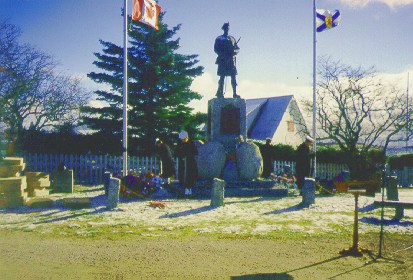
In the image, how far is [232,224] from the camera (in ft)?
24.6

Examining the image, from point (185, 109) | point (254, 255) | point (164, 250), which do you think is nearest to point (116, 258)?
point (164, 250)

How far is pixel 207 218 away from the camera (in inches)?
319

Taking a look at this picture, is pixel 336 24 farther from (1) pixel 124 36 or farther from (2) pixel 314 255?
(2) pixel 314 255

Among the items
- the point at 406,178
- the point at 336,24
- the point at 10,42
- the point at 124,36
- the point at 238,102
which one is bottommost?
the point at 406,178

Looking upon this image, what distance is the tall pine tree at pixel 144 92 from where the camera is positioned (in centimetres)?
2234

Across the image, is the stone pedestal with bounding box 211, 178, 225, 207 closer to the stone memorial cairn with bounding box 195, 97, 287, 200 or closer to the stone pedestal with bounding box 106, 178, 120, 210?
the stone memorial cairn with bounding box 195, 97, 287, 200

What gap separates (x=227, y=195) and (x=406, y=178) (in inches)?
564

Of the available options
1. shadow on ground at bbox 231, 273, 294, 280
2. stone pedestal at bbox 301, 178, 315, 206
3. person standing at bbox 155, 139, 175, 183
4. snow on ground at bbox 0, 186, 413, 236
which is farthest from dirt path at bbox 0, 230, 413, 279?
person standing at bbox 155, 139, 175, 183

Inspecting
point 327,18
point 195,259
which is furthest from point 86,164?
point 195,259

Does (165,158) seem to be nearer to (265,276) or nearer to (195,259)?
(195,259)

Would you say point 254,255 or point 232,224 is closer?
point 254,255

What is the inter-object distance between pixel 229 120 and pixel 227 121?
86 millimetres

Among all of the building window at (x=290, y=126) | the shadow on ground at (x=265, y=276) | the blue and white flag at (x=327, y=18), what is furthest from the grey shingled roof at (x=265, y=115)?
the shadow on ground at (x=265, y=276)

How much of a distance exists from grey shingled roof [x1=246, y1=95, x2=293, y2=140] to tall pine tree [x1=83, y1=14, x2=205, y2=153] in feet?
33.4
